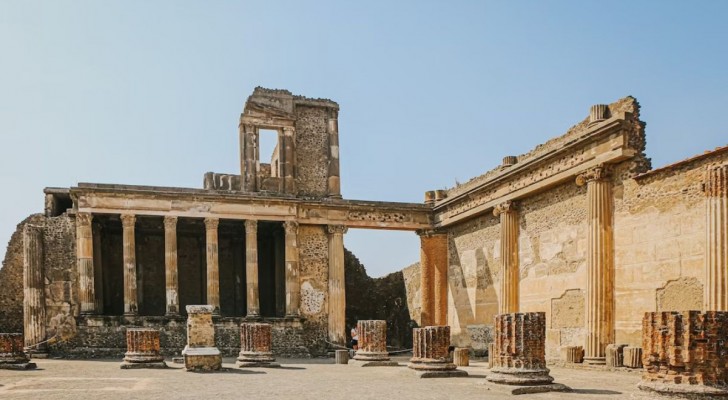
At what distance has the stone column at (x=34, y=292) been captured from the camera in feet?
62.6

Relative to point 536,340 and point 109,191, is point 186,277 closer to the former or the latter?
point 109,191

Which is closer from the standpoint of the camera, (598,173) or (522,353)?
(522,353)

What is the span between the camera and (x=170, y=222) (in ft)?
67.2

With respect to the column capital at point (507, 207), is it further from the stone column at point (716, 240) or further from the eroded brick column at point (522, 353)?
the eroded brick column at point (522, 353)

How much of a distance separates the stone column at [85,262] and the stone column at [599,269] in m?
14.1

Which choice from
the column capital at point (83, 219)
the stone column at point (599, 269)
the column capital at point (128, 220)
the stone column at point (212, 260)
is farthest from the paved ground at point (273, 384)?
the stone column at point (212, 260)

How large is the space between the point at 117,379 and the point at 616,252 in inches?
419

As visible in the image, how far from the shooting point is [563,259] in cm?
1617

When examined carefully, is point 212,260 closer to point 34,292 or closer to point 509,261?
point 34,292

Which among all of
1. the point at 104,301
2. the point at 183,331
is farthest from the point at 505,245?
the point at 104,301

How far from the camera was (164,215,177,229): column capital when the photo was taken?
20469 millimetres

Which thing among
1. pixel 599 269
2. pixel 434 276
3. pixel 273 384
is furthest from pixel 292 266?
pixel 273 384

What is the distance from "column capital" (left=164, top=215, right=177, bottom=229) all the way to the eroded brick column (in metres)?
13.0

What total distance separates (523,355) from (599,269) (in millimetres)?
5246
